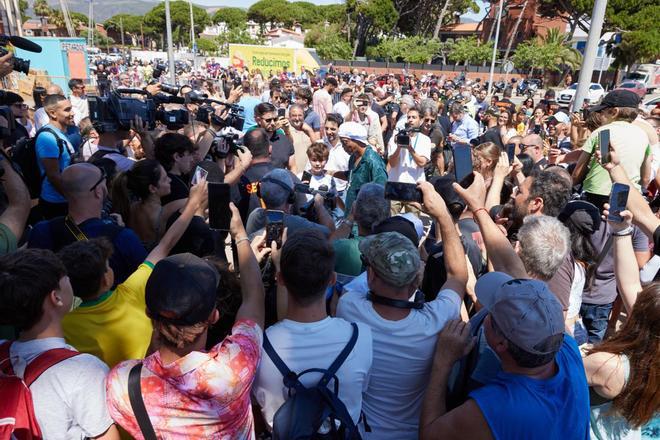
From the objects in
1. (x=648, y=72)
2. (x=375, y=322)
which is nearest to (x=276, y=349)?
(x=375, y=322)

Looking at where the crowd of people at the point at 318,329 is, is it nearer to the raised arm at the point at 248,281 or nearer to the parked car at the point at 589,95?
the raised arm at the point at 248,281

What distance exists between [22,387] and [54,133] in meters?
3.36

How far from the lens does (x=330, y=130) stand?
5965 mm

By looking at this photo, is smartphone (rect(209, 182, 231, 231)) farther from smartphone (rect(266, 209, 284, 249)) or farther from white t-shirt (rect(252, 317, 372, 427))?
white t-shirt (rect(252, 317, 372, 427))

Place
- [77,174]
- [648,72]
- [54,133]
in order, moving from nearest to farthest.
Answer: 1. [77,174]
2. [54,133]
3. [648,72]

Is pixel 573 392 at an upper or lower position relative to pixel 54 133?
lower

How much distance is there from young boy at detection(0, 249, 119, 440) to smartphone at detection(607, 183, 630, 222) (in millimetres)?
2533

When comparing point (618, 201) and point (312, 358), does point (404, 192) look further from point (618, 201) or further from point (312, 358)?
point (618, 201)

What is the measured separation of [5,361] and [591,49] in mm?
7903

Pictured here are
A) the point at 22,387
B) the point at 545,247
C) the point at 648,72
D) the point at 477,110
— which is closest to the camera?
the point at 22,387

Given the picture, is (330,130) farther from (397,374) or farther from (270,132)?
(397,374)

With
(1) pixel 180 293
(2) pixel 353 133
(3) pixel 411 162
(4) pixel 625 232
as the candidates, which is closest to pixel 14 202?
(1) pixel 180 293

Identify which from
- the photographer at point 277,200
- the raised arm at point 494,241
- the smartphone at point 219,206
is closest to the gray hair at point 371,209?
the photographer at point 277,200

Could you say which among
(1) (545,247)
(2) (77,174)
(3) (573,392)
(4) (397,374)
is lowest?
(4) (397,374)
